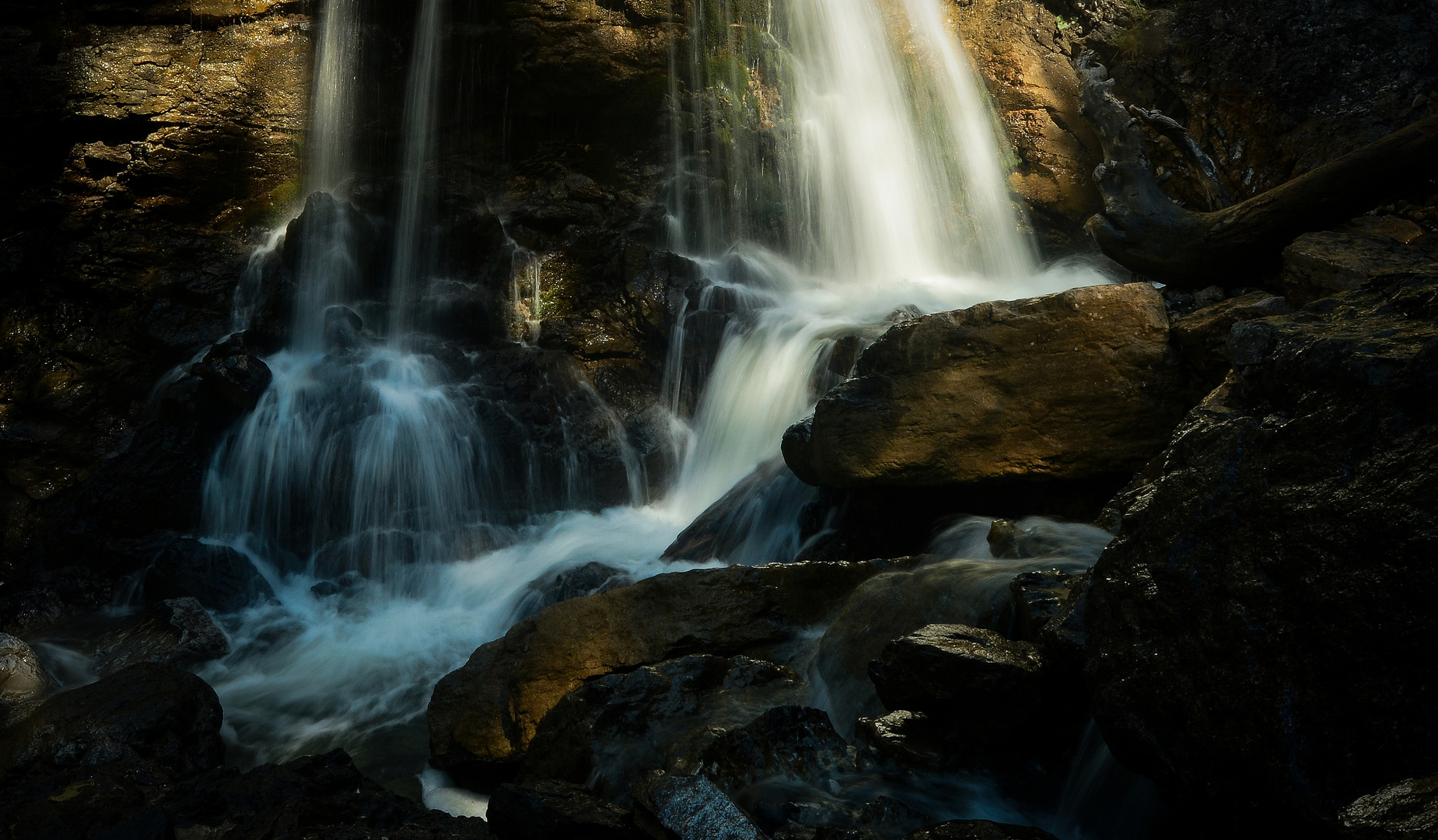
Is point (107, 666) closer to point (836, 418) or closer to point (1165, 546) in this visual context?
point (836, 418)

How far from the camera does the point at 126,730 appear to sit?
454 centimetres

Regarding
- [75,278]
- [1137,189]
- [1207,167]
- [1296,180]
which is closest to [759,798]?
[1296,180]

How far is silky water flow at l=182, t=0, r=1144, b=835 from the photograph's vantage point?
661cm

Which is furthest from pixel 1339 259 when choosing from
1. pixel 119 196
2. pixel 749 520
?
pixel 119 196

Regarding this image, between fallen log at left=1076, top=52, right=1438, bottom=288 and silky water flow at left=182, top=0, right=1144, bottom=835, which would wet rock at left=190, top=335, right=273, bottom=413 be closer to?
silky water flow at left=182, top=0, right=1144, bottom=835

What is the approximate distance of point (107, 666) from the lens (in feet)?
21.8

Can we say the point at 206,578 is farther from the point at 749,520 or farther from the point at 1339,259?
the point at 1339,259

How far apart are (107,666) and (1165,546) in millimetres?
7708

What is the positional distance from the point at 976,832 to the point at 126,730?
4.57 m

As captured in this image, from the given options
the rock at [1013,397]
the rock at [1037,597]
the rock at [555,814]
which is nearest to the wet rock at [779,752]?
the rock at [555,814]

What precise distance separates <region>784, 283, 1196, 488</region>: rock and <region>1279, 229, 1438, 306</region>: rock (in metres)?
0.73

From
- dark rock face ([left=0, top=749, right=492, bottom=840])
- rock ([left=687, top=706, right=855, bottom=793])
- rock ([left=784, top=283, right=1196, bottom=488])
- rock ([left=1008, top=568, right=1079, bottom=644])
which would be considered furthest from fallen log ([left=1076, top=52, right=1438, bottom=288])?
dark rock face ([left=0, top=749, right=492, bottom=840])

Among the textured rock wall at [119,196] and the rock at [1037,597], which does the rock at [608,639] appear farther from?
the textured rock wall at [119,196]

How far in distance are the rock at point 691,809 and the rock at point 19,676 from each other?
500cm
